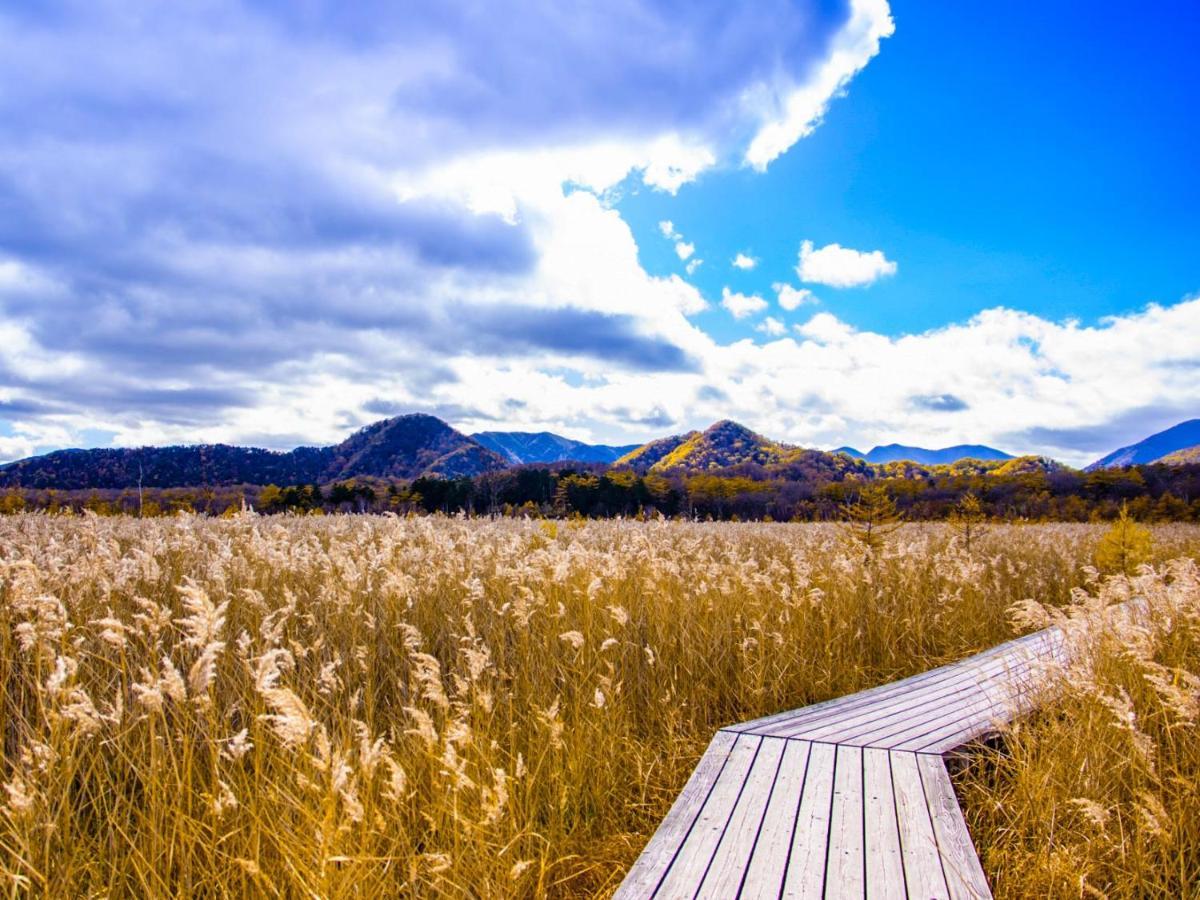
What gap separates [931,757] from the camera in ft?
11.2

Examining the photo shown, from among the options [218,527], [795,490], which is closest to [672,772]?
[218,527]

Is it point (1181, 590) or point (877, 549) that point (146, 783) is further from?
point (877, 549)

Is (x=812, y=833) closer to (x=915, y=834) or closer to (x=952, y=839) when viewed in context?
(x=915, y=834)

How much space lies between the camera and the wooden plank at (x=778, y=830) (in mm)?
2267

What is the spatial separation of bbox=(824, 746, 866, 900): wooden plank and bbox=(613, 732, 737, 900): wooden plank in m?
0.57

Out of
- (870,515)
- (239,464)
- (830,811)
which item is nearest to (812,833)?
(830,811)

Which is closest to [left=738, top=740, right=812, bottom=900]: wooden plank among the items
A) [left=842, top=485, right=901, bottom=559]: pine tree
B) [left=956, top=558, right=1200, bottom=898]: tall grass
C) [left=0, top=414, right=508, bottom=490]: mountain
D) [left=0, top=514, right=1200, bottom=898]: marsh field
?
[left=0, top=514, right=1200, bottom=898]: marsh field

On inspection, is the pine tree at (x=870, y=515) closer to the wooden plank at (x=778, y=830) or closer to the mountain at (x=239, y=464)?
the wooden plank at (x=778, y=830)

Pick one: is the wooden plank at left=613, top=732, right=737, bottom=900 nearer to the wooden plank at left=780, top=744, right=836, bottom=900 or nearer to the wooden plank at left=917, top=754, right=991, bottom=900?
the wooden plank at left=780, top=744, right=836, bottom=900

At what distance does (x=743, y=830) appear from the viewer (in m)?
2.66

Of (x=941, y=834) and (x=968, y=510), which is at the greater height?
(x=968, y=510)

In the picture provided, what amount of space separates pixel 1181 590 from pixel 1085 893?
3.06 metres

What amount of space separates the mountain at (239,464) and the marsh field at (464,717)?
4936 centimetres

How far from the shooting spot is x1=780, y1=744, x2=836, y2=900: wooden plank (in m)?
2.28
